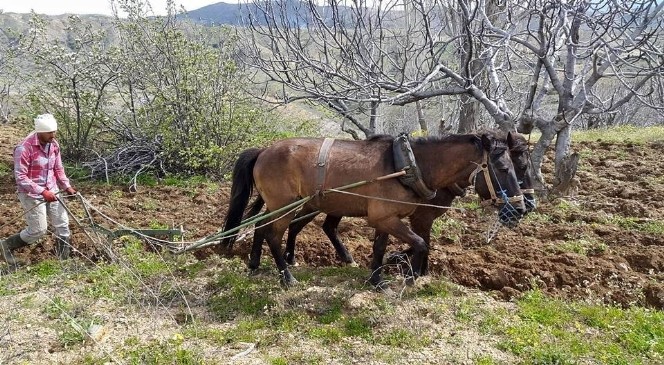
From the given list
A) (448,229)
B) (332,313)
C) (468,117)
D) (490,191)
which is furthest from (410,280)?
(468,117)

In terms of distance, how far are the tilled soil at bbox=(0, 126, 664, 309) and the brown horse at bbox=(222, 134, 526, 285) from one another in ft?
2.90

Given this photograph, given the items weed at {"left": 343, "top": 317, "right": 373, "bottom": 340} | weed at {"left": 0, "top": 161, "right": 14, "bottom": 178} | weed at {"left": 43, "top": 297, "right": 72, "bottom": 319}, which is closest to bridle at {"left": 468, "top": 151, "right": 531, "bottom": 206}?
weed at {"left": 343, "top": 317, "right": 373, "bottom": 340}

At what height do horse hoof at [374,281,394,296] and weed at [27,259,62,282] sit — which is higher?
horse hoof at [374,281,394,296]

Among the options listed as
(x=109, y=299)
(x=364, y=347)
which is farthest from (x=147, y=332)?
(x=364, y=347)

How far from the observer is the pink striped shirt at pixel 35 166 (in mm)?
5156

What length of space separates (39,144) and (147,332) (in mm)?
2304

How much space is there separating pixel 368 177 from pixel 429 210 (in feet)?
2.49

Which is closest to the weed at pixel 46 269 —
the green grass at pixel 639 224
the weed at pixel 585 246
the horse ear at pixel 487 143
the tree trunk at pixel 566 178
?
the horse ear at pixel 487 143

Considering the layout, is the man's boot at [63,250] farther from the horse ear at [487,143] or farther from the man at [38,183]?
the horse ear at [487,143]

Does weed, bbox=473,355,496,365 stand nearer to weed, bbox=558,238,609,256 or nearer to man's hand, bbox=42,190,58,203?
weed, bbox=558,238,609,256

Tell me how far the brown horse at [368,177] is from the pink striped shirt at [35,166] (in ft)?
6.24

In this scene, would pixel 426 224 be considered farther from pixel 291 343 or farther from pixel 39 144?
pixel 39 144

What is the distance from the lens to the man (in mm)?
5148

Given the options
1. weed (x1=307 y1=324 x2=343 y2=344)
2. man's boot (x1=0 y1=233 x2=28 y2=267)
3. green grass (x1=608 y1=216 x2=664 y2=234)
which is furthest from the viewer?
green grass (x1=608 y1=216 x2=664 y2=234)
